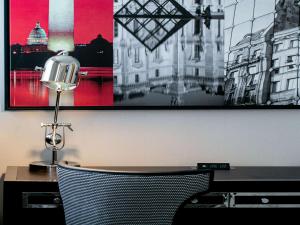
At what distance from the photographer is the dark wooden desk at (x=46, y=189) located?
2338 millimetres

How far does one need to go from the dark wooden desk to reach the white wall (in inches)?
13.1

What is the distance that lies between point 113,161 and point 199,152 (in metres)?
0.42

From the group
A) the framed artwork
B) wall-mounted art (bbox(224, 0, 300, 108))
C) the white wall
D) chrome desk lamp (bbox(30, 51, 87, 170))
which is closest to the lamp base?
chrome desk lamp (bbox(30, 51, 87, 170))

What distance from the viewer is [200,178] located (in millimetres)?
1963

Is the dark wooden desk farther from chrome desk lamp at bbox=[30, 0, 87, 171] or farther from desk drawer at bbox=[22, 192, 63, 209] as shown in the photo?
chrome desk lamp at bbox=[30, 0, 87, 171]

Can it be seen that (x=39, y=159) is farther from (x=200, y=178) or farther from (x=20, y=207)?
(x=200, y=178)

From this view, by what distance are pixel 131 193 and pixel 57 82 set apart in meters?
0.82

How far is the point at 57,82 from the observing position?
2.54 m

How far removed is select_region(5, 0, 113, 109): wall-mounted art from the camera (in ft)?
8.98

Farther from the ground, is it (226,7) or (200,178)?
(226,7)

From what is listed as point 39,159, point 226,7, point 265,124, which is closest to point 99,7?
point 226,7

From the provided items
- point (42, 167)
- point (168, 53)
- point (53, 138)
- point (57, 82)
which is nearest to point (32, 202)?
point (42, 167)

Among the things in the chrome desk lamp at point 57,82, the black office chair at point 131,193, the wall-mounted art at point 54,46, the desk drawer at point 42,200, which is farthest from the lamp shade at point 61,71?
the black office chair at point 131,193

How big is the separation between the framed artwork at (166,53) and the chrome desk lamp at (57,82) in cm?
11
